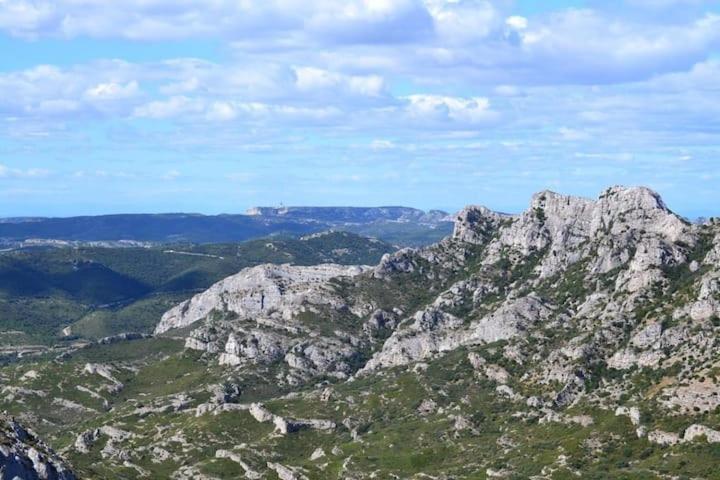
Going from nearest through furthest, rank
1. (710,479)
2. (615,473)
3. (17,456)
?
(17,456) → (710,479) → (615,473)

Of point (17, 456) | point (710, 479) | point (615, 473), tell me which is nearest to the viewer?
point (17, 456)

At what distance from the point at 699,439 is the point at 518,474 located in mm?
32835

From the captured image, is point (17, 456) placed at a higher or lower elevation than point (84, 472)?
higher

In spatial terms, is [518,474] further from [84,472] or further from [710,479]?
[84,472]

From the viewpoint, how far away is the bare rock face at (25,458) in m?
141

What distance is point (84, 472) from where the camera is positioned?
656 feet

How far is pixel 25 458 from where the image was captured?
147375 millimetres

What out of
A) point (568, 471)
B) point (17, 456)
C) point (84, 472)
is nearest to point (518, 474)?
point (568, 471)

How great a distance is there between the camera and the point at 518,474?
199m

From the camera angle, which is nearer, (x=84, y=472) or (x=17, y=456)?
(x=17, y=456)

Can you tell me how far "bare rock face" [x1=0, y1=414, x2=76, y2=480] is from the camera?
140875 millimetres

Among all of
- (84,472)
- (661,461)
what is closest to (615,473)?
(661,461)

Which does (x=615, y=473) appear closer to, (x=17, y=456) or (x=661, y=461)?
(x=661, y=461)

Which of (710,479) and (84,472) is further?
(84,472)
